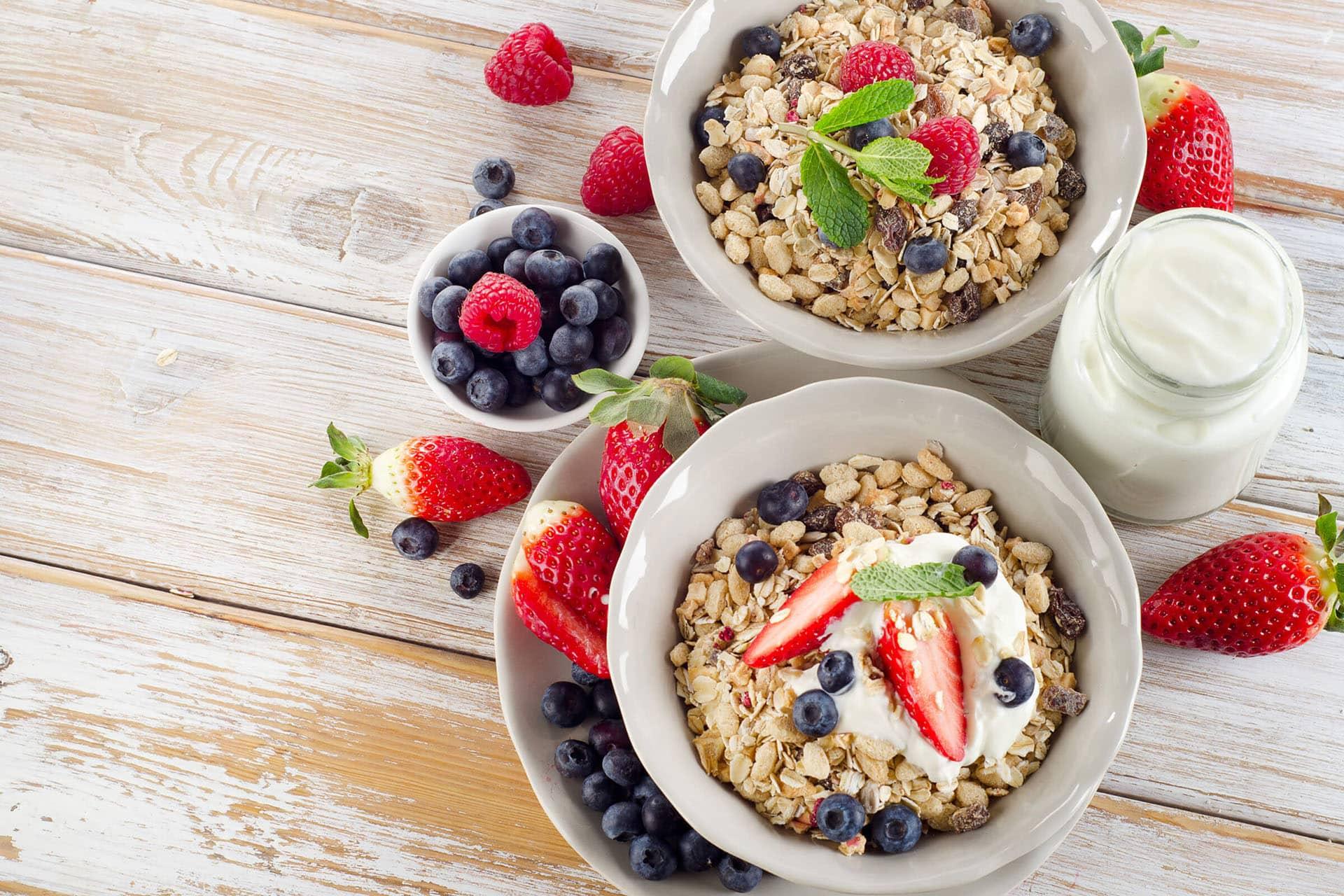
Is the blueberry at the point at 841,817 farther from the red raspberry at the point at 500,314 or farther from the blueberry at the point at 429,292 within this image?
the blueberry at the point at 429,292

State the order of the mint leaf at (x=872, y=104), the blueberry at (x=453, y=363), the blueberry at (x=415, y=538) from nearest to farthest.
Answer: the mint leaf at (x=872, y=104), the blueberry at (x=453, y=363), the blueberry at (x=415, y=538)

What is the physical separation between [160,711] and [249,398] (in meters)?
0.51

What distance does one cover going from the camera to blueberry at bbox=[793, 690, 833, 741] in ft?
3.81

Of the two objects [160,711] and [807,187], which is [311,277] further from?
[807,187]

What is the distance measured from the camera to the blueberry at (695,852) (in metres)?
1.38

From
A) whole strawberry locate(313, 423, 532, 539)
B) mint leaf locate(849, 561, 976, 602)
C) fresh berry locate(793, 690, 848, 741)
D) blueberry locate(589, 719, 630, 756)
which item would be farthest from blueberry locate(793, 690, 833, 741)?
whole strawberry locate(313, 423, 532, 539)

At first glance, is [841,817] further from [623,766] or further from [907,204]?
[907,204]

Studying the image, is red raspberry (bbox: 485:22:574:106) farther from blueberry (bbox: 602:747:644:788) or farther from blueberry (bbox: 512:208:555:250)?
blueberry (bbox: 602:747:644:788)

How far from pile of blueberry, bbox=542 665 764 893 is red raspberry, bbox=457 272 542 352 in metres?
0.48

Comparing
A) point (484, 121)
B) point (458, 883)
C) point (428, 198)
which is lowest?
point (458, 883)

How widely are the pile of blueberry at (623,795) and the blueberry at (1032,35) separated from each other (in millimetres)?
1038

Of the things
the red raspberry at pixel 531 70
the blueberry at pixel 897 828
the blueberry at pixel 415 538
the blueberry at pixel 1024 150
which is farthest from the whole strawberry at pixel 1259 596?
the red raspberry at pixel 531 70

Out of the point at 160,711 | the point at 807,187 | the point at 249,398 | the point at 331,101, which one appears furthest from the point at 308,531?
the point at 807,187

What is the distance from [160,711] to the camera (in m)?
1.63
